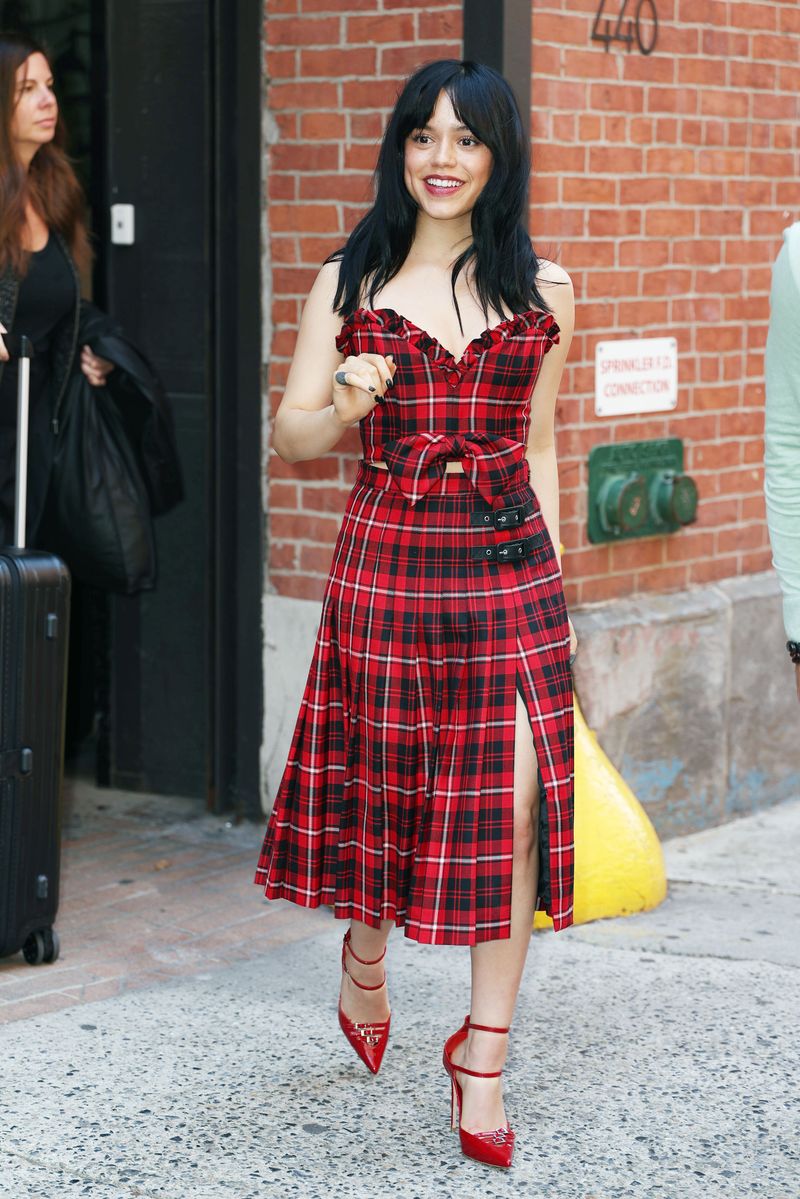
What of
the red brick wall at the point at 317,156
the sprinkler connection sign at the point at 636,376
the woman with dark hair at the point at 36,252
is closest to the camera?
the woman with dark hair at the point at 36,252

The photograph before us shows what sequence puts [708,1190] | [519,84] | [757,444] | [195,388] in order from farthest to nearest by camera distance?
[757,444] → [195,388] → [519,84] → [708,1190]

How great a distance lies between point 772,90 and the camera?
251 inches

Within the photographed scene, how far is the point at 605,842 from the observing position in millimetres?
5215

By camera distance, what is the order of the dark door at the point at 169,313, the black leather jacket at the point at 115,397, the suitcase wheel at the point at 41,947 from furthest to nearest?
1. the dark door at the point at 169,313
2. the black leather jacket at the point at 115,397
3. the suitcase wheel at the point at 41,947

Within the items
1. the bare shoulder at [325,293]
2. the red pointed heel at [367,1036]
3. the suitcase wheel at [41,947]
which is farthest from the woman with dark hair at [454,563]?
the suitcase wheel at [41,947]

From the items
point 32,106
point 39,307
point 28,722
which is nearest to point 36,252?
point 39,307

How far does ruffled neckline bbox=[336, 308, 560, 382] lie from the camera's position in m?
3.61

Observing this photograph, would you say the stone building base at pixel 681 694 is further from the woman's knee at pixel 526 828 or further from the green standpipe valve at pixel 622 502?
the woman's knee at pixel 526 828

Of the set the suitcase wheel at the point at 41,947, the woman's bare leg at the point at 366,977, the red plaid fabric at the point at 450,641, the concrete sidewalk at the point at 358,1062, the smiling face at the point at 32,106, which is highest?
the smiling face at the point at 32,106

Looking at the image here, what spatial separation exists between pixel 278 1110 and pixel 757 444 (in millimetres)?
3377

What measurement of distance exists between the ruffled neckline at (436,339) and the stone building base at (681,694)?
2.12 metres

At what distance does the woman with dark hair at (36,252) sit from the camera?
4891 millimetres

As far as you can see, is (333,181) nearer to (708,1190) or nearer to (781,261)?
(781,261)

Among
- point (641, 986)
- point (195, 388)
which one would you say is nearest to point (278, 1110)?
point (641, 986)
